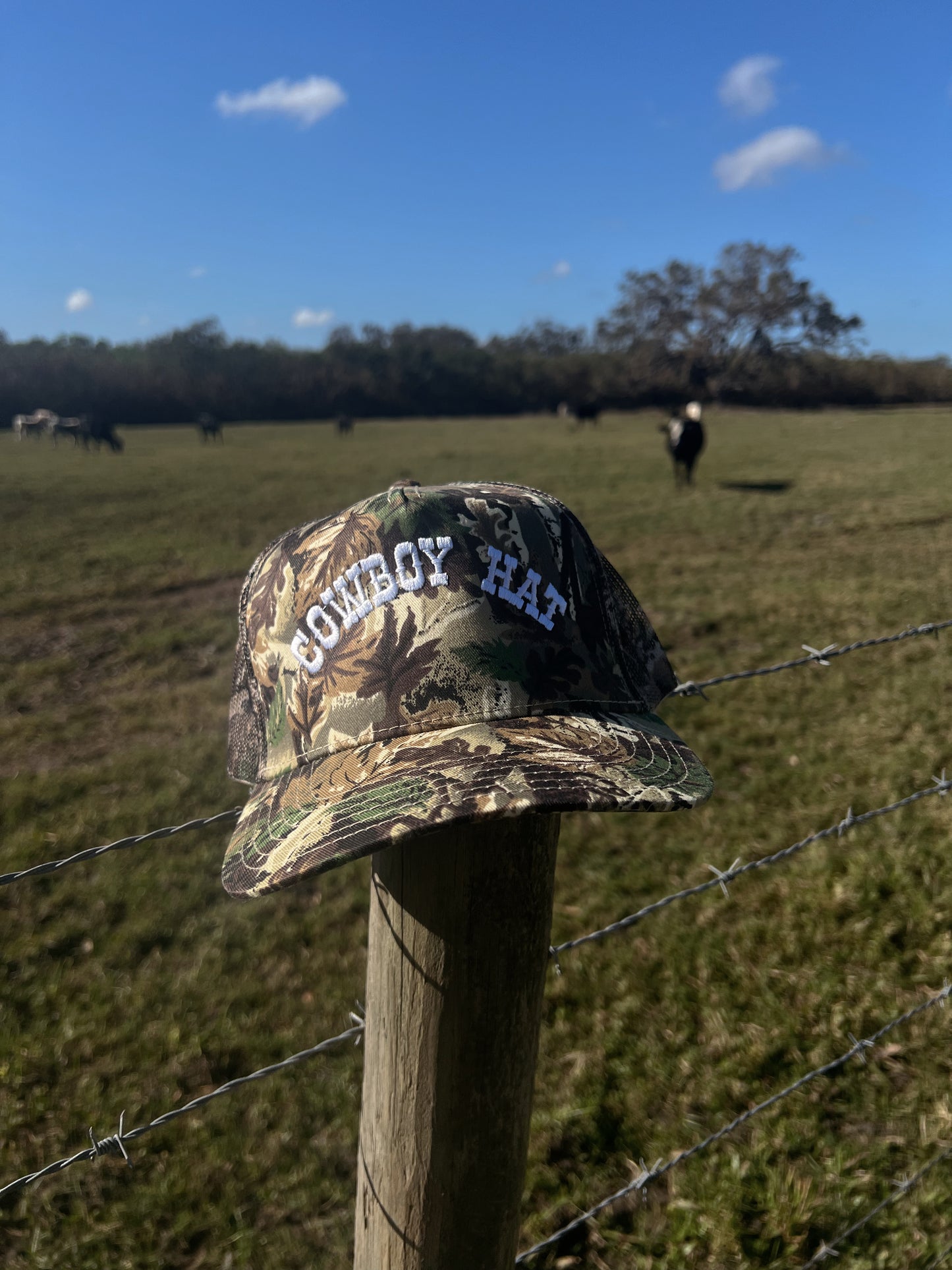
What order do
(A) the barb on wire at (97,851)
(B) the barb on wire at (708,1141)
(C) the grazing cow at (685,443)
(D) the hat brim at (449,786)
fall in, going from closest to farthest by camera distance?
(D) the hat brim at (449,786), (A) the barb on wire at (97,851), (B) the barb on wire at (708,1141), (C) the grazing cow at (685,443)

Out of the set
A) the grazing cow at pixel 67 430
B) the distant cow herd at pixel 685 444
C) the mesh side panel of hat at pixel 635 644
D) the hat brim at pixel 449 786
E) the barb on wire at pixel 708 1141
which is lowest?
the barb on wire at pixel 708 1141

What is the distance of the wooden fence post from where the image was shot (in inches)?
38.7

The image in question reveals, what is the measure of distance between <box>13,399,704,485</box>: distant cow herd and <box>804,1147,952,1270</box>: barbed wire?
41.0 ft

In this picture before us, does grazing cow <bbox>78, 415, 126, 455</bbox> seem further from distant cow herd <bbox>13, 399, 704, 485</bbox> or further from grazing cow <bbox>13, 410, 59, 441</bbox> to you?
grazing cow <bbox>13, 410, 59, 441</bbox>

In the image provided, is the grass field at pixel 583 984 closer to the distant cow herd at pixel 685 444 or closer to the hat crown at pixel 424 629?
the hat crown at pixel 424 629

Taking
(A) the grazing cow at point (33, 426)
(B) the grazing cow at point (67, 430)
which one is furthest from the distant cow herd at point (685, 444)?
(A) the grazing cow at point (33, 426)

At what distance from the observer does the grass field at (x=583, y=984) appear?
204 centimetres

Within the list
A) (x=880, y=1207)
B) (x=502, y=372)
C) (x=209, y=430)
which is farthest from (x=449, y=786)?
(x=502, y=372)

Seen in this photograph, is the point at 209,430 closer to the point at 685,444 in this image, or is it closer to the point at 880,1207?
the point at 685,444

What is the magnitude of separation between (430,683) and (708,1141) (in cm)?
111

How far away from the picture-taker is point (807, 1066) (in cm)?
238

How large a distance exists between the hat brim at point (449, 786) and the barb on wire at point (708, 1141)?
889 mm

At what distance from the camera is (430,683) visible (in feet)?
3.97

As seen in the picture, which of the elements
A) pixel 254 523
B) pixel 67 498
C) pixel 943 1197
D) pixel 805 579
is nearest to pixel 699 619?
pixel 805 579
